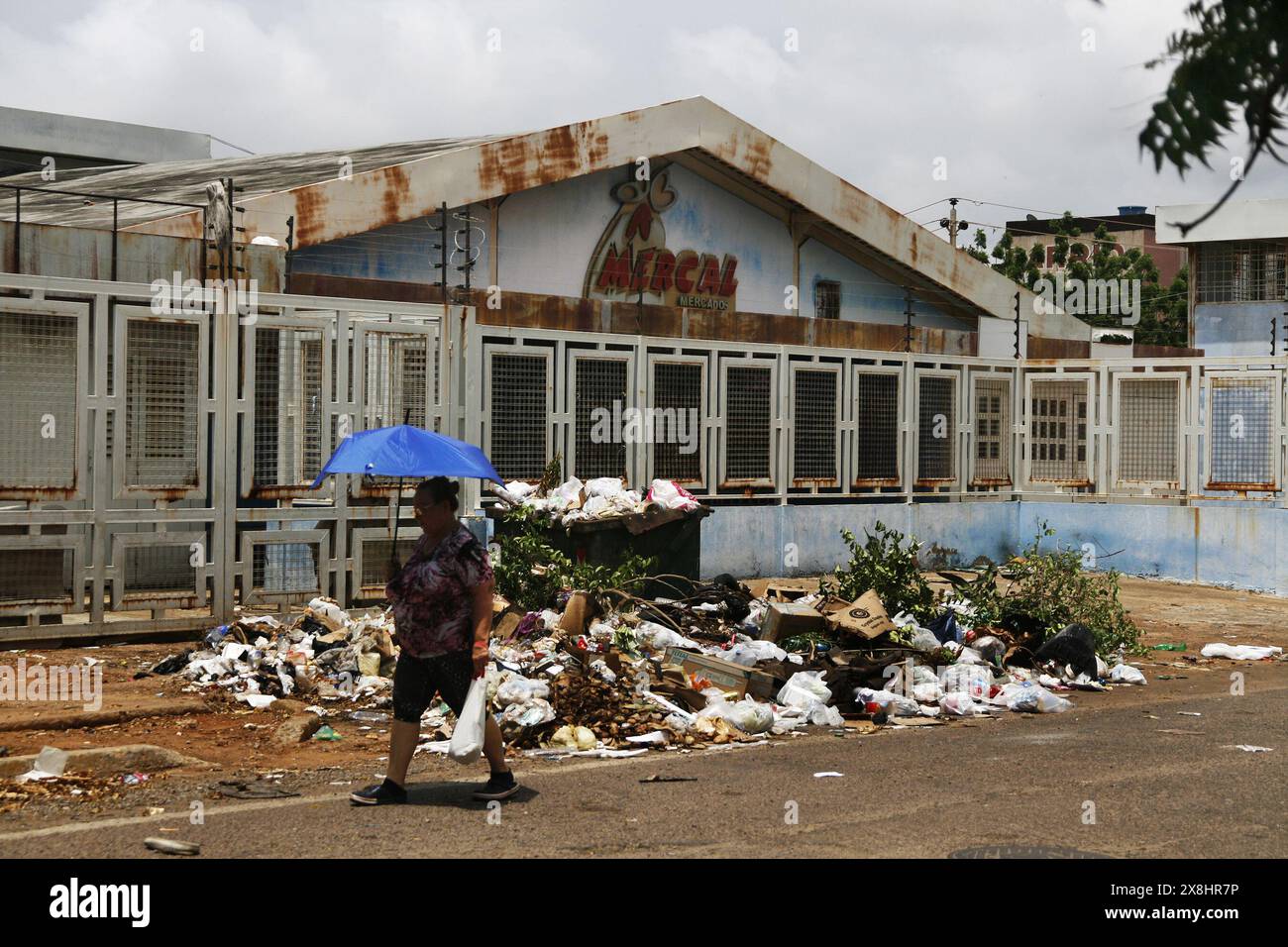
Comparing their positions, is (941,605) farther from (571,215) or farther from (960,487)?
(571,215)

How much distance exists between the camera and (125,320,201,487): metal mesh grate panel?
1215cm

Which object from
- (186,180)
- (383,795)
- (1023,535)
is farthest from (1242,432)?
(186,180)

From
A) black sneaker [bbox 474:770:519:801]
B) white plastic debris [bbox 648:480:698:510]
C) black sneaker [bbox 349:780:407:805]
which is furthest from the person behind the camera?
white plastic debris [bbox 648:480:698:510]

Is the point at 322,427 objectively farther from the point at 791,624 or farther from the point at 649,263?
the point at 649,263

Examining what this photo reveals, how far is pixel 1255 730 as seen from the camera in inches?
376

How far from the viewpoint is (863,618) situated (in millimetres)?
11398

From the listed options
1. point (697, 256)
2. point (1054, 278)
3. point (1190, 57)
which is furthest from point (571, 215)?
point (1054, 278)

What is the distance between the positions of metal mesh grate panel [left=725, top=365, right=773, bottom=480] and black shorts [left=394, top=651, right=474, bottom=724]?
11.0 metres

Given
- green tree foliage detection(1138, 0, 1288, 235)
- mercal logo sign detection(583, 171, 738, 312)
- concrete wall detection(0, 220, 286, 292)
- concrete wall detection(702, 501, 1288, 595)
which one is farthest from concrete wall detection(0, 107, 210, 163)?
green tree foliage detection(1138, 0, 1288, 235)

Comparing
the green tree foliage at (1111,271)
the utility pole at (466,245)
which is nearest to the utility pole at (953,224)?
the green tree foliage at (1111,271)

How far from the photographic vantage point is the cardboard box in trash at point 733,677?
33.5ft

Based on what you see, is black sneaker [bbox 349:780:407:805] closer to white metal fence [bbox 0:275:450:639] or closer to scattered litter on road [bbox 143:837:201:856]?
scattered litter on road [bbox 143:837:201:856]

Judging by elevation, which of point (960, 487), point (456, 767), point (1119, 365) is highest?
point (1119, 365)

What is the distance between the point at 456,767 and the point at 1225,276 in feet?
98.4
